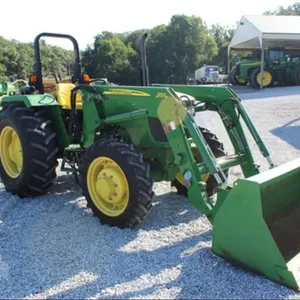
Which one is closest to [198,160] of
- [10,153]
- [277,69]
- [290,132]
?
[10,153]

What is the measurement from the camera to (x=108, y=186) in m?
3.94

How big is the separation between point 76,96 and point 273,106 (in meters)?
10.0

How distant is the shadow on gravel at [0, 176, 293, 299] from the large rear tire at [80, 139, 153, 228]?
6.6 inches

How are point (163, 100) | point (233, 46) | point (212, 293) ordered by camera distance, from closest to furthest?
point (212, 293), point (163, 100), point (233, 46)

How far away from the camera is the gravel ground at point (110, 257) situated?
280 centimetres

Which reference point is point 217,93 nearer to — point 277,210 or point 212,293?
point 277,210

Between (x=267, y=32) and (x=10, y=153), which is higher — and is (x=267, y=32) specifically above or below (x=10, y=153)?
above

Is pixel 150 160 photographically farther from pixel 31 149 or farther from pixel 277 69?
pixel 277 69

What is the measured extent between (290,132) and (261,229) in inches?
258

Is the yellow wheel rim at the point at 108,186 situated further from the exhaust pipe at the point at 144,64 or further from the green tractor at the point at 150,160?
the exhaust pipe at the point at 144,64

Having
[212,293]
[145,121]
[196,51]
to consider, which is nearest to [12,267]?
[212,293]

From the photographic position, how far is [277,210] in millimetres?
3373

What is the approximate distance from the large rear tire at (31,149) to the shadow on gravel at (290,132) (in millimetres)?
4872

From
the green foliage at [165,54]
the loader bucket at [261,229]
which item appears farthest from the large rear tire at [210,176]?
the green foliage at [165,54]
